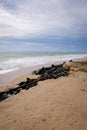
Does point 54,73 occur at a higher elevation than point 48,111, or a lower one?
higher

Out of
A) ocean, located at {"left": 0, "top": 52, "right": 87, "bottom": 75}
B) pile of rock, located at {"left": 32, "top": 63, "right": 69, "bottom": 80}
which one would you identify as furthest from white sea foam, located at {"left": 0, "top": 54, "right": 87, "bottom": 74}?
pile of rock, located at {"left": 32, "top": 63, "right": 69, "bottom": 80}

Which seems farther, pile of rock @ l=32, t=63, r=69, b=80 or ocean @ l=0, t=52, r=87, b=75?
ocean @ l=0, t=52, r=87, b=75

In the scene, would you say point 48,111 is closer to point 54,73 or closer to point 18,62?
point 54,73

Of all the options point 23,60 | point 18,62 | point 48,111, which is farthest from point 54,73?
point 23,60

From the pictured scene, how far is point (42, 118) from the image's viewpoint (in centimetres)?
454

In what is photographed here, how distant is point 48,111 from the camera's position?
4.91m

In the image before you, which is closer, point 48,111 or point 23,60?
point 48,111

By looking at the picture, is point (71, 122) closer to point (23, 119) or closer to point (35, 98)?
point (23, 119)

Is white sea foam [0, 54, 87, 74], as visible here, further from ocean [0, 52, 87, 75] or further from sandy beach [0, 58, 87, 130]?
sandy beach [0, 58, 87, 130]

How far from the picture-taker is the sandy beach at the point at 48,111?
4.21 m

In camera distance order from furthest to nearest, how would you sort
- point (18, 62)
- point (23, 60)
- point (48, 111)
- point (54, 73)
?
1. point (23, 60)
2. point (18, 62)
3. point (54, 73)
4. point (48, 111)

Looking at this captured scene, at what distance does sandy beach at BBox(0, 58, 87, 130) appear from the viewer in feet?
13.8

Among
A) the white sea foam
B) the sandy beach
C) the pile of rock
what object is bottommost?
the sandy beach

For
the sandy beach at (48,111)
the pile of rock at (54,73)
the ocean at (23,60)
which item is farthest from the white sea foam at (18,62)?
the sandy beach at (48,111)
